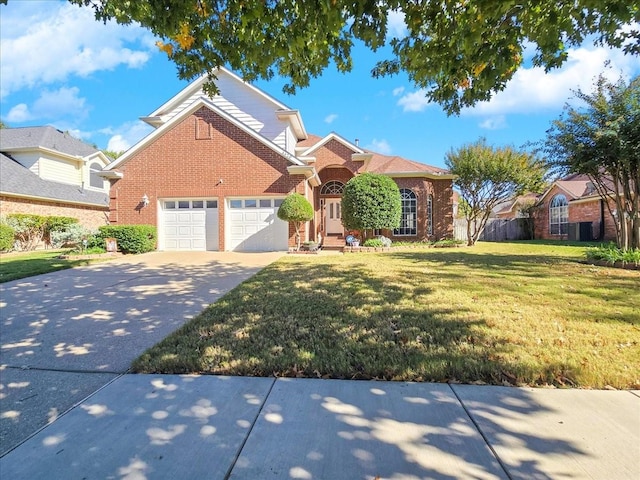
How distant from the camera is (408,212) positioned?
19.3m

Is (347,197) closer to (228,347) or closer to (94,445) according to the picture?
(228,347)

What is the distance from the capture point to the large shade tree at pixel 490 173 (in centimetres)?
1756

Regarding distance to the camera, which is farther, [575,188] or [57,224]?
[575,188]

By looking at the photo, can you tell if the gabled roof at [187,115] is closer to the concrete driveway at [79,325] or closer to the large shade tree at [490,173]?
the concrete driveway at [79,325]

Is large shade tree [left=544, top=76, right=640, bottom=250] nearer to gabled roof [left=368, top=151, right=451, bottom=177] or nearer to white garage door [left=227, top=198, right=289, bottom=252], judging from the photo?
gabled roof [left=368, top=151, right=451, bottom=177]

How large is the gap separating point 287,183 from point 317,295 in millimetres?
8912

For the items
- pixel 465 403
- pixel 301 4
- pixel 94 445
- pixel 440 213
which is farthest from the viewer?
pixel 440 213

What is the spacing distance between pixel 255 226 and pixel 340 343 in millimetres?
11452

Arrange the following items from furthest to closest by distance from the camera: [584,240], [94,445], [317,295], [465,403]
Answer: [584,240], [317,295], [465,403], [94,445]

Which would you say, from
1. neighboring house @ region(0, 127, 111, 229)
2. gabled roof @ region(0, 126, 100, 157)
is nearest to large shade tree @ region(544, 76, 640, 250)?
neighboring house @ region(0, 127, 111, 229)

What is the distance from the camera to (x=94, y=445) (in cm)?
219

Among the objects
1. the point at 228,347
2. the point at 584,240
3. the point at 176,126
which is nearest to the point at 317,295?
the point at 228,347

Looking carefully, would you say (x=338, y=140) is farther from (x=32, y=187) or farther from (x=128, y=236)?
(x=32, y=187)

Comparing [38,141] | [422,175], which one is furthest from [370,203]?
[38,141]
